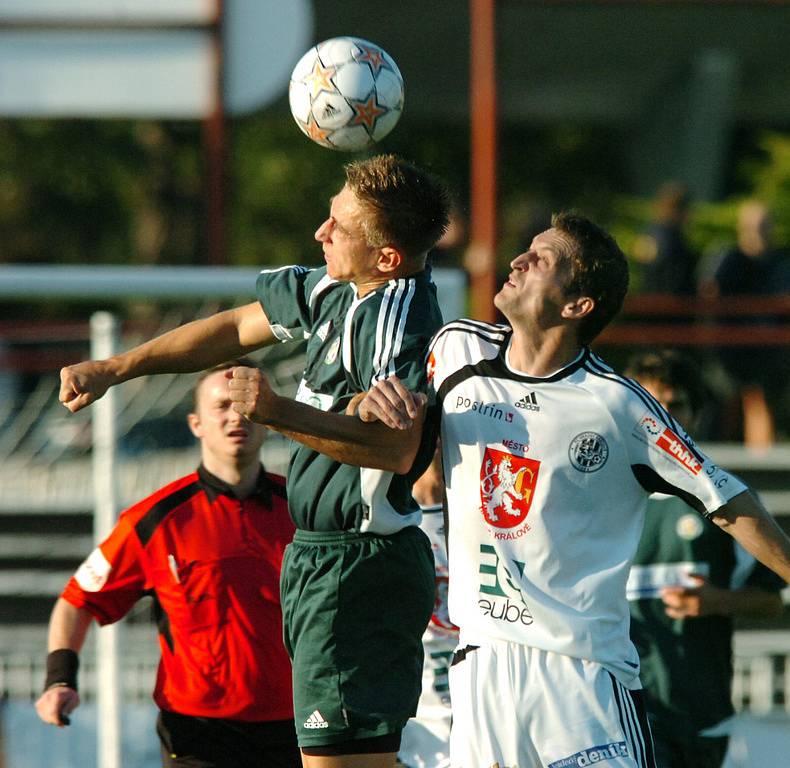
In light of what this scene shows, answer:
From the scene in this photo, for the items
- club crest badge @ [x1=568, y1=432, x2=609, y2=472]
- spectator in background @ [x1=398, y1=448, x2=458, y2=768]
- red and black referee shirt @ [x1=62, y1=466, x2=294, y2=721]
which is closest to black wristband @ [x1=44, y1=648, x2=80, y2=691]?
red and black referee shirt @ [x1=62, y1=466, x2=294, y2=721]

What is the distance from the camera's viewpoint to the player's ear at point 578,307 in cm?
403

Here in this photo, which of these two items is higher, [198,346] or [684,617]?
[198,346]

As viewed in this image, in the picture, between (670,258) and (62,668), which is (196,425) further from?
(670,258)

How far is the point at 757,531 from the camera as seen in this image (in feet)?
12.9

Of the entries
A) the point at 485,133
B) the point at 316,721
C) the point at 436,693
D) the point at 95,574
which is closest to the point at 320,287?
the point at 316,721

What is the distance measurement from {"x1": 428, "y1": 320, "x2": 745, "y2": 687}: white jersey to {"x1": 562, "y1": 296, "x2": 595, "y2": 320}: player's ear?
5.8 inches

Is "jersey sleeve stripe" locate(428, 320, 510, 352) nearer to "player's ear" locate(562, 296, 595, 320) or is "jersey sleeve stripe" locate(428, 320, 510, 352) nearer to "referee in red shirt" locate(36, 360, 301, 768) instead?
"player's ear" locate(562, 296, 595, 320)

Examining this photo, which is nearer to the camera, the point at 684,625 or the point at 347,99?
the point at 347,99

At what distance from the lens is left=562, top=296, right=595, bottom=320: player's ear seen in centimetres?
→ 403

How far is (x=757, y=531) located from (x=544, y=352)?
28.5 inches

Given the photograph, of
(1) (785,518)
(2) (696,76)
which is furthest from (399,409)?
(2) (696,76)

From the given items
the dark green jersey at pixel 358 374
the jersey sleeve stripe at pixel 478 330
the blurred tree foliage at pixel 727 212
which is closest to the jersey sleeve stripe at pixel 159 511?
the dark green jersey at pixel 358 374

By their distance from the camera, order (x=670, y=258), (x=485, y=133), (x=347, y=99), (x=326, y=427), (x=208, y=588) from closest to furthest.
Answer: (x=326, y=427)
(x=347, y=99)
(x=208, y=588)
(x=485, y=133)
(x=670, y=258)

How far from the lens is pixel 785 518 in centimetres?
932
